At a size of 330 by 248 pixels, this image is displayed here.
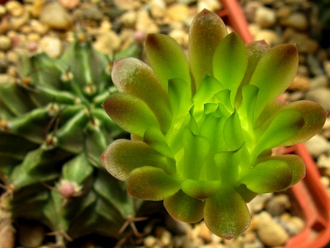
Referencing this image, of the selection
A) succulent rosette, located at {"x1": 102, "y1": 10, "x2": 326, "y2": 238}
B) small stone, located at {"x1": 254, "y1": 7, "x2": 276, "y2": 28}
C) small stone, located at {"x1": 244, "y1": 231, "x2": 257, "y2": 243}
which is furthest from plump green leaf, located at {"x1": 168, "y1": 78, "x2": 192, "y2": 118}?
small stone, located at {"x1": 254, "y1": 7, "x2": 276, "y2": 28}

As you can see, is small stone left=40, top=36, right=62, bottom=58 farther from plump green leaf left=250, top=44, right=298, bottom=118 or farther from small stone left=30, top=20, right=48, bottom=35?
plump green leaf left=250, top=44, right=298, bottom=118

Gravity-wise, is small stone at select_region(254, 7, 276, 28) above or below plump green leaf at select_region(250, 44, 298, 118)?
below

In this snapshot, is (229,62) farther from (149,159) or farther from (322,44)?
(322,44)

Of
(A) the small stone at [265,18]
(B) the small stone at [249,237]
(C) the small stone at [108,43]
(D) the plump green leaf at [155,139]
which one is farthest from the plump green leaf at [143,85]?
(A) the small stone at [265,18]

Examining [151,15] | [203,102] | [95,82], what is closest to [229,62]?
[203,102]

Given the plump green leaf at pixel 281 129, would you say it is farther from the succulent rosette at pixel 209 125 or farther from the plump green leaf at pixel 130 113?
the plump green leaf at pixel 130 113

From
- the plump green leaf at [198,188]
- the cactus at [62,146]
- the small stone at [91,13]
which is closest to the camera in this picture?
the plump green leaf at [198,188]
